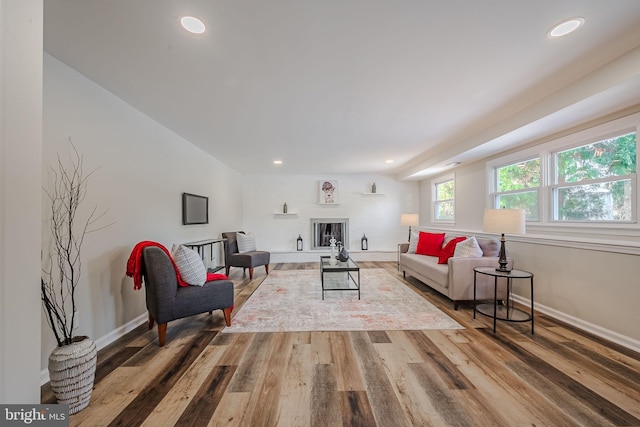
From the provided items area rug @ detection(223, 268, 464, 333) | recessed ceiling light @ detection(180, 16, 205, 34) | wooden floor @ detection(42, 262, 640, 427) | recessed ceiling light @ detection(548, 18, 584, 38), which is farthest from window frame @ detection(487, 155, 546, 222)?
recessed ceiling light @ detection(180, 16, 205, 34)

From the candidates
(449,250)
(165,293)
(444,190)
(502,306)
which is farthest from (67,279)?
(444,190)

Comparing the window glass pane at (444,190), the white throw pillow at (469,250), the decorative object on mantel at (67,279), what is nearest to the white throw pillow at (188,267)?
the decorative object on mantel at (67,279)

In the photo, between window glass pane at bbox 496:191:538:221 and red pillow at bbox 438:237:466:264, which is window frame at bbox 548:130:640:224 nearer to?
window glass pane at bbox 496:191:538:221

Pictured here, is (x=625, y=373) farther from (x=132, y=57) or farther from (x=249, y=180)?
(x=249, y=180)

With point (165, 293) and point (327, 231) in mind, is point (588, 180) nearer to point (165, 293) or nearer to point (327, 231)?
point (165, 293)

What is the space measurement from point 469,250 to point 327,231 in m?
3.93

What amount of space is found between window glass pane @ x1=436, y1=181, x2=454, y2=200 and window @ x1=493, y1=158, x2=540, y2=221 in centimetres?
145

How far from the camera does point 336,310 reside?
317cm

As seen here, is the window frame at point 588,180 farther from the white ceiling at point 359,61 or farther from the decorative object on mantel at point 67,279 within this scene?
the decorative object on mantel at point 67,279

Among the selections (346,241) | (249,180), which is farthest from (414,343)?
(249,180)

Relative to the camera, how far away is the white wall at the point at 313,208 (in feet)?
22.7

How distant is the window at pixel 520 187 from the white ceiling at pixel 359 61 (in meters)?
0.62

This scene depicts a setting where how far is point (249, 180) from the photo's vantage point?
693 centimetres

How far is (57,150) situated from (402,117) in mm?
3256
